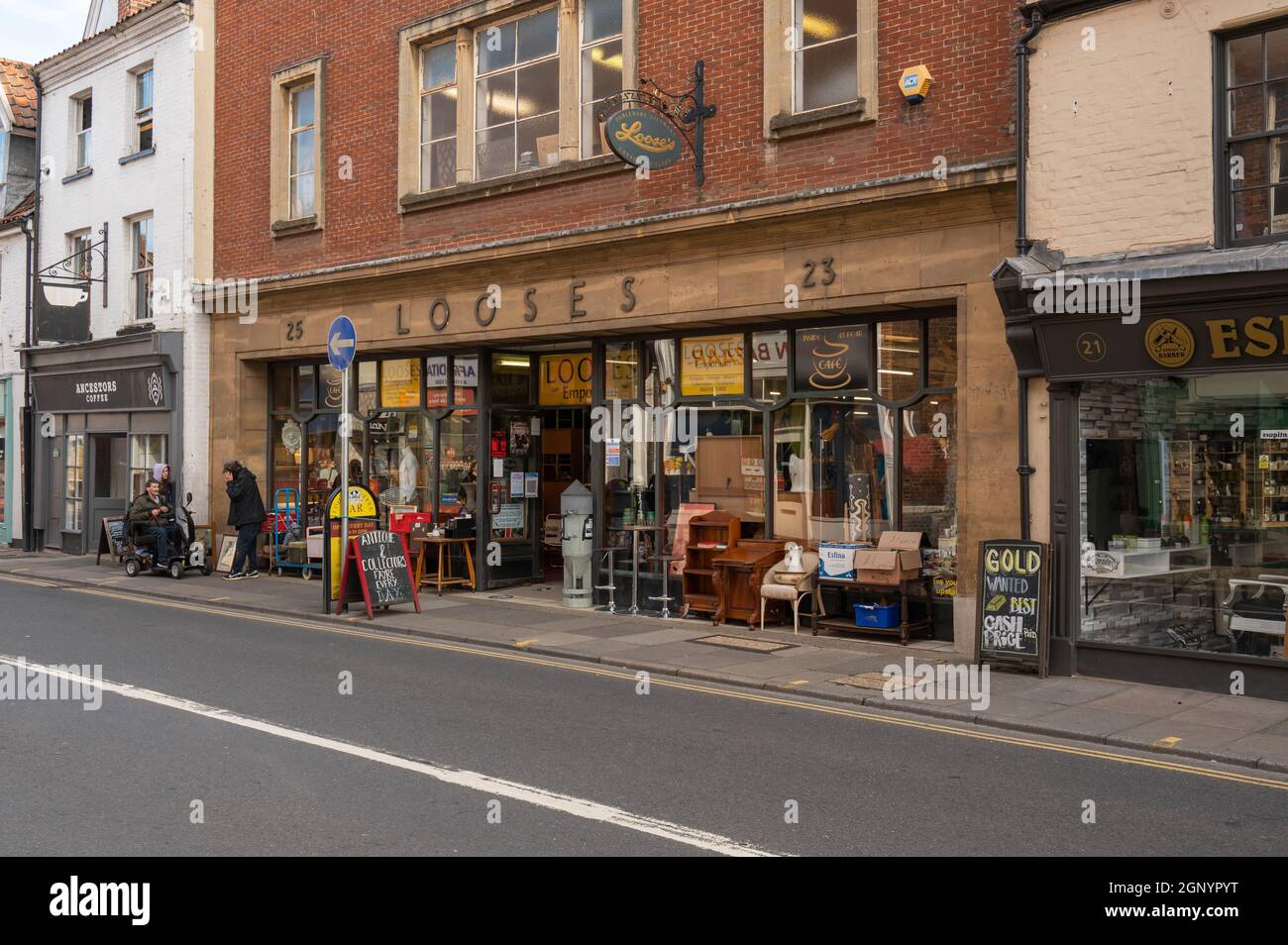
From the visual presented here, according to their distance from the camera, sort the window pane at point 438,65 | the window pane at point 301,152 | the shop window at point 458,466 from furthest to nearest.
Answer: the window pane at point 301,152, the shop window at point 458,466, the window pane at point 438,65

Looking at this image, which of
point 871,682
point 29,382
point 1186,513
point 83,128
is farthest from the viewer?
point 29,382

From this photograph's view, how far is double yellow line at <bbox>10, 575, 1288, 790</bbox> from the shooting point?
7730 millimetres

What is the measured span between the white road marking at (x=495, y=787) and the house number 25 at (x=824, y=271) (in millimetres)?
7475

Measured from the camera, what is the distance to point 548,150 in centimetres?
1596

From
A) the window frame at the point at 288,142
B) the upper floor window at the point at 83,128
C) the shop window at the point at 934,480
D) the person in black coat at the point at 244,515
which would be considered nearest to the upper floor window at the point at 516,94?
the window frame at the point at 288,142

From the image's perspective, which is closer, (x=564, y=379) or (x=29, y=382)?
(x=564, y=379)

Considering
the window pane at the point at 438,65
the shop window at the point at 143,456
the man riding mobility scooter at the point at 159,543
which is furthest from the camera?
the shop window at the point at 143,456

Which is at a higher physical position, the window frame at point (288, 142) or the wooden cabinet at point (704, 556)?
the window frame at point (288, 142)

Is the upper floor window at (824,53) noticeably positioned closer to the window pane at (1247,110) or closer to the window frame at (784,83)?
the window frame at (784,83)

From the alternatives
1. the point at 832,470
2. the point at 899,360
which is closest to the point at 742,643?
the point at 832,470

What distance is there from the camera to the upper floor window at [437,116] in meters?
17.4

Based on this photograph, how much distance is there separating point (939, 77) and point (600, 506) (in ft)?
22.3

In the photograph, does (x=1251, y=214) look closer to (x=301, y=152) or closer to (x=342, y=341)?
(x=342, y=341)

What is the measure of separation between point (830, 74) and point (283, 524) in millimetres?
12404
